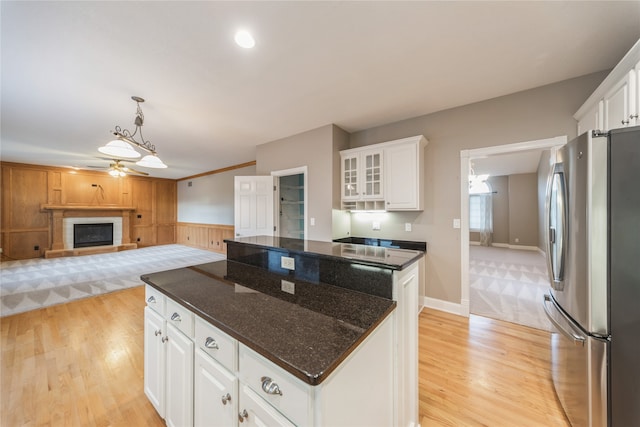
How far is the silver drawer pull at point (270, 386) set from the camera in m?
0.78

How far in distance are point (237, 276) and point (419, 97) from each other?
275 cm

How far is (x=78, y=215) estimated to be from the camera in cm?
694

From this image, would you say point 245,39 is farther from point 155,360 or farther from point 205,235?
point 205,235

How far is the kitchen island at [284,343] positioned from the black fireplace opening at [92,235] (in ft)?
26.4

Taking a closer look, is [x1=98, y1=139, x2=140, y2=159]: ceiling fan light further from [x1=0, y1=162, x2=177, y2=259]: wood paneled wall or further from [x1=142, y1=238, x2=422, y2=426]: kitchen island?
[x1=0, y1=162, x2=177, y2=259]: wood paneled wall

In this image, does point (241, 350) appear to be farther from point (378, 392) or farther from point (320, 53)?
point (320, 53)

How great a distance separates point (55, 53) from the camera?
74.9 inches

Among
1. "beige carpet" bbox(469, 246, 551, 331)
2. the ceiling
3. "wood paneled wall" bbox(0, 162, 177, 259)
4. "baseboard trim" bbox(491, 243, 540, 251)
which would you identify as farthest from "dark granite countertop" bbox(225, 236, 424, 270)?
"baseboard trim" bbox(491, 243, 540, 251)

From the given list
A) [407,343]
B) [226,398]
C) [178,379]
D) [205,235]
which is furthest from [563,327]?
[205,235]

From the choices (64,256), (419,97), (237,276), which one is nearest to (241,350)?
(237,276)

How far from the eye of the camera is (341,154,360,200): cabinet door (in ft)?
11.5

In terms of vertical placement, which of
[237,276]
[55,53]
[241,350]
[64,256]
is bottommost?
[64,256]

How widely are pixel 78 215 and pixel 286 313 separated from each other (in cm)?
926

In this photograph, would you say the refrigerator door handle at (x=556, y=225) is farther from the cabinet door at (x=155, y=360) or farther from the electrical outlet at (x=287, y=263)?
the cabinet door at (x=155, y=360)
